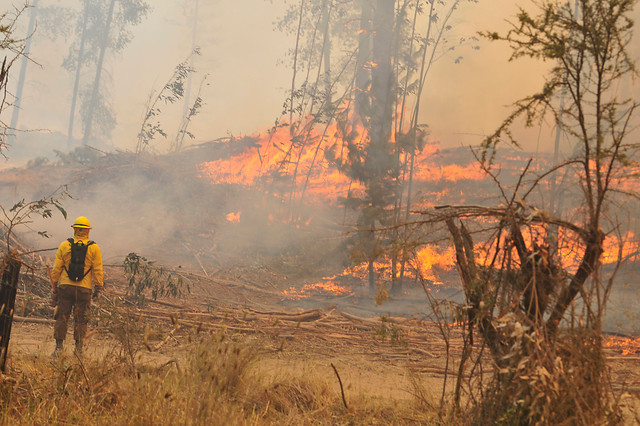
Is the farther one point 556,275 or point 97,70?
point 97,70

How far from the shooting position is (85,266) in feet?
24.0

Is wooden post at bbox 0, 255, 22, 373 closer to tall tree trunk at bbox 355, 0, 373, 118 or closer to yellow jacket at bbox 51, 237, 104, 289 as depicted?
yellow jacket at bbox 51, 237, 104, 289

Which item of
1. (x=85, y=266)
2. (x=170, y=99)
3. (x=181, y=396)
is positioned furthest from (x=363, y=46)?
(x=181, y=396)

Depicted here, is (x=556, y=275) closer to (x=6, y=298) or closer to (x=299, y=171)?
(x=6, y=298)

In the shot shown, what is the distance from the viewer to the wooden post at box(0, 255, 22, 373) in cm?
457

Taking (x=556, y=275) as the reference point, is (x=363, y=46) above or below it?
above

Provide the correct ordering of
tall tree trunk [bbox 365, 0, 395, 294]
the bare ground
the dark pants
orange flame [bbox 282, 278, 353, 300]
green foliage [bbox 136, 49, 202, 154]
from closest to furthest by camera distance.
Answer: the dark pants < the bare ground < orange flame [bbox 282, 278, 353, 300] < tall tree trunk [bbox 365, 0, 395, 294] < green foliage [bbox 136, 49, 202, 154]

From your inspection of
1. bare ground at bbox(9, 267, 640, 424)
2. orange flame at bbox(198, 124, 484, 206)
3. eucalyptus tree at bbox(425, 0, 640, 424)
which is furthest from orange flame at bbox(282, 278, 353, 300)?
eucalyptus tree at bbox(425, 0, 640, 424)

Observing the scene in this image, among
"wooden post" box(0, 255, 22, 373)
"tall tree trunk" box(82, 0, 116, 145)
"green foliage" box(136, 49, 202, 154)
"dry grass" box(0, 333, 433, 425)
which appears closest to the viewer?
"dry grass" box(0, 333, 433, 425)

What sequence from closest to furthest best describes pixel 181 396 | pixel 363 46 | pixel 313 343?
pixel 181 396
pixel 313 343
pixel 363 46

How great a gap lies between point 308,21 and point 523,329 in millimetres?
30985

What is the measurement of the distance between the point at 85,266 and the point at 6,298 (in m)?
2.72

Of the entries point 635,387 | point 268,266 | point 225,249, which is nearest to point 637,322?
point 635,387

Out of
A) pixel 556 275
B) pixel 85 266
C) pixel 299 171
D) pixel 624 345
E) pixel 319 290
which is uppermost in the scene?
pixel 299 171
